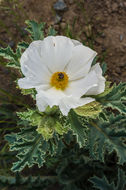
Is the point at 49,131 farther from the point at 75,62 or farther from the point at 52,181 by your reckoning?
the point at 52,181

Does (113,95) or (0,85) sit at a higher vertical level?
(0,85)

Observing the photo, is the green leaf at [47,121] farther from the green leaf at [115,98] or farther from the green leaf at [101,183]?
the green leaf at [101,183]

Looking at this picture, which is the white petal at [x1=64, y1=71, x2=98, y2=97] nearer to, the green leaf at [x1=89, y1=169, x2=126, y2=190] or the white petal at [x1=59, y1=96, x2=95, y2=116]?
the white petal at [x1=59, y1=96, x2=95, y2=116]

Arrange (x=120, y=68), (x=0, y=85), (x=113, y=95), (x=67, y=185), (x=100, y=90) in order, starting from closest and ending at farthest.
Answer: (x=100, y=90), (x=113, y=95), (x=67, y=185), (x=120, y=68), (x=0, y=85)

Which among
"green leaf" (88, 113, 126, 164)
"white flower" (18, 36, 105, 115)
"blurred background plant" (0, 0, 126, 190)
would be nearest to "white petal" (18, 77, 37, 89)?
"white flower" (18, 36, 105, 115)

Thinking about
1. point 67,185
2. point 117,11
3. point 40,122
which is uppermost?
point 117,11

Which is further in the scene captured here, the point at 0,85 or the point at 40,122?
the point at 0,85

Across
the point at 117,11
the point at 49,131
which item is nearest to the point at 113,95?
the point at 49,131

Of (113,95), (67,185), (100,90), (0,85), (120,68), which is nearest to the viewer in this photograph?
(100,90)
